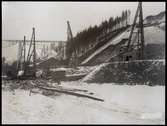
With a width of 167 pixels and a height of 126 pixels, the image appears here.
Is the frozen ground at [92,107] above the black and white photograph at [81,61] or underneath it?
underneath

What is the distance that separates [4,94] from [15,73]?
5.3 inches

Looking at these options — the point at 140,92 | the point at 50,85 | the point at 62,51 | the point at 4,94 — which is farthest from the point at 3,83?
the point at 140,92

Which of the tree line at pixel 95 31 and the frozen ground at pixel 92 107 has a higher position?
the tree line at pixel 95 31

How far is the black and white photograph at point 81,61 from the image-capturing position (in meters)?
1.79

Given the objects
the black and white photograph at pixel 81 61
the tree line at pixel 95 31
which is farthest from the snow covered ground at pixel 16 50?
the tree line at pixel 95 31

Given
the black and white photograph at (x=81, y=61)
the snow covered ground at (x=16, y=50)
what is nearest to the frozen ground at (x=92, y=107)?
the black and white photograph at (x=81, y=61)

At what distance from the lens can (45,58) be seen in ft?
6.01

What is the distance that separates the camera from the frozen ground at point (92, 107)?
5.85ft

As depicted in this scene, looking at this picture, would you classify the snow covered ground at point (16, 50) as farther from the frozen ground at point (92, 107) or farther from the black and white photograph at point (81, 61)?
the frozen ground at point (92, 107)

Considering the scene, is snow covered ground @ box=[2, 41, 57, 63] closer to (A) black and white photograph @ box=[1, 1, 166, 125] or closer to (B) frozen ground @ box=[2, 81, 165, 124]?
(A) black and white photograph @ box=[1, 1, 166, 125]

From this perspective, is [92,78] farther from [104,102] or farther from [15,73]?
[15,73]

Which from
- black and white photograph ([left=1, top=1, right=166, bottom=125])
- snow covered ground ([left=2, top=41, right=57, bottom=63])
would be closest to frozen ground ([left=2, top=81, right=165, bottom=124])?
black and white photograph ([left=1, top=1, right=166, bottom=125])

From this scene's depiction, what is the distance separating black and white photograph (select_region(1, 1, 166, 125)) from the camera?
70.7 inches

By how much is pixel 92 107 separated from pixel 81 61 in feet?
0.90
